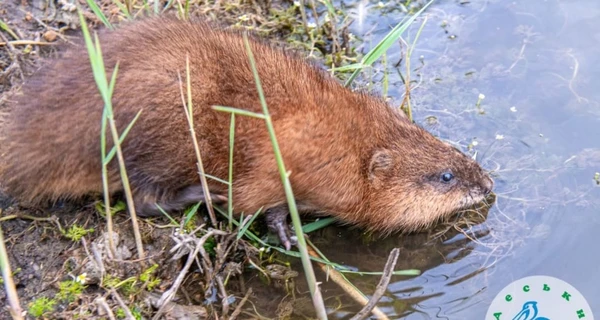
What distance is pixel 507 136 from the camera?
4.82 metres

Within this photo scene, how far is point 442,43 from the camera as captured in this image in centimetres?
552

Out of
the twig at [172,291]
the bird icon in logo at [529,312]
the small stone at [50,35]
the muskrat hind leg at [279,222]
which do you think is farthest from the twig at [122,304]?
the small stone at [50,35]

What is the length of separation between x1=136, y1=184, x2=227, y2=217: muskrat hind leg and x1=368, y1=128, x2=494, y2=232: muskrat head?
3.34ft

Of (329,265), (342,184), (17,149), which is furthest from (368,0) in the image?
(17,149)

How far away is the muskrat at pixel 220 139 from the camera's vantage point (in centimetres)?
364

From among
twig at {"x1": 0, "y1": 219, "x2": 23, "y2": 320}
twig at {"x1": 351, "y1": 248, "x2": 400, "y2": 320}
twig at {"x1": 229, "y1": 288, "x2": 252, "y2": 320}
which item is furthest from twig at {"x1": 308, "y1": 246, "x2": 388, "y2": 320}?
twig at {"x1": 0, "y1": 219, "x2": 23, "y2": 320}

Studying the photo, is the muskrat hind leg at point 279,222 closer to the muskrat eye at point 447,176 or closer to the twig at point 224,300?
the twig at point 224,300

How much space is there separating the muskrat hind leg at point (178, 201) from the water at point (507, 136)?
2.75 feet

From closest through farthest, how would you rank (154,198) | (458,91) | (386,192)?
1. (154,198)
2. (386,192)
3. (458,91)

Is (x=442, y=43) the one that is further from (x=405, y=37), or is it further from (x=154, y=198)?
(x=154, y=198)

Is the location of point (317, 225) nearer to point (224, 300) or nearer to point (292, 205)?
point (224, 300)

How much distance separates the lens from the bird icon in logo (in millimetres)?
3783

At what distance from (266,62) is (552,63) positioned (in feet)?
7.96

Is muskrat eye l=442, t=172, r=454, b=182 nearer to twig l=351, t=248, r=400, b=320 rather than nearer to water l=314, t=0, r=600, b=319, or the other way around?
water l=314, t=0, r=600, b=319
